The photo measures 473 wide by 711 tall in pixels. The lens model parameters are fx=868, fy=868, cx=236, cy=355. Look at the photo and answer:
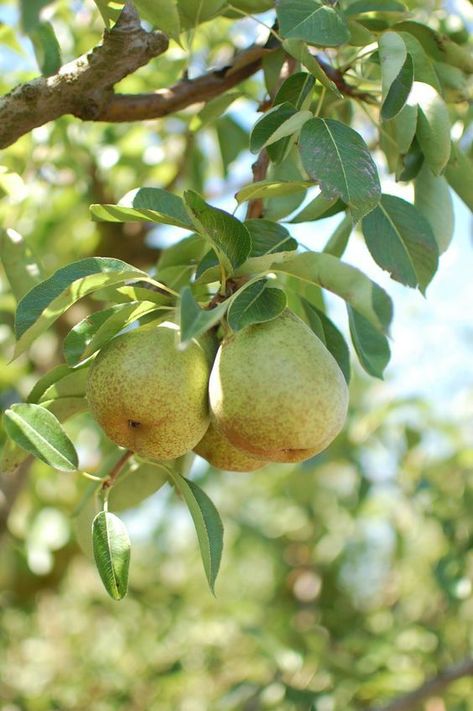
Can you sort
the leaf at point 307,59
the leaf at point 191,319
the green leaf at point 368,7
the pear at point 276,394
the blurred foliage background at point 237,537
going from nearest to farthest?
the leaf at point 191,319
the pear at point 276,394
the leaf at point 307,59
the green leaf at point 368,7
the blurred foliage background at point 237,537

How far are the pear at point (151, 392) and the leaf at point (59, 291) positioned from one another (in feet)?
0.23

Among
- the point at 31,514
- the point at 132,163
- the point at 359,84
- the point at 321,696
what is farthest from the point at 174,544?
the point at 359,84

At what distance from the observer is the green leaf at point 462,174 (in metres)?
1.21

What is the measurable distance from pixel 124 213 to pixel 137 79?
1.37 m

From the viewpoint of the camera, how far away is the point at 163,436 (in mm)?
944

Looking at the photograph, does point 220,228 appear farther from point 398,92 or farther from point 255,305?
point 398,92

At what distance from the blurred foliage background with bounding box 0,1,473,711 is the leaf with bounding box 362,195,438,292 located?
0.67 metres

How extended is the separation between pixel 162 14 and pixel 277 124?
235 mm

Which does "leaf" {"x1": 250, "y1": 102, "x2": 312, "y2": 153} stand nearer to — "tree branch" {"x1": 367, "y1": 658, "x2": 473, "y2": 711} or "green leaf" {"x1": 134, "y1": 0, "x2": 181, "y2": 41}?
"green leaf" {"x1": 134, "y1": 0, "x2": 181, "y2": 41}

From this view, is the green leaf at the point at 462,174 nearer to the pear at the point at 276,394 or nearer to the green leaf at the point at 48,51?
the pear at the point at 276,394

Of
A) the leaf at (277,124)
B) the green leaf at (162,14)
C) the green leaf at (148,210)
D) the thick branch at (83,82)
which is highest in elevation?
the green leaf at (162,14)

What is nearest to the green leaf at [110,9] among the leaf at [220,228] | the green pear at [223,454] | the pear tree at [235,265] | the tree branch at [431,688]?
the pear tree at [235,265]

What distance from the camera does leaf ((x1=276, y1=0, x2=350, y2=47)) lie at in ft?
3.27

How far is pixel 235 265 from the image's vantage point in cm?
99
